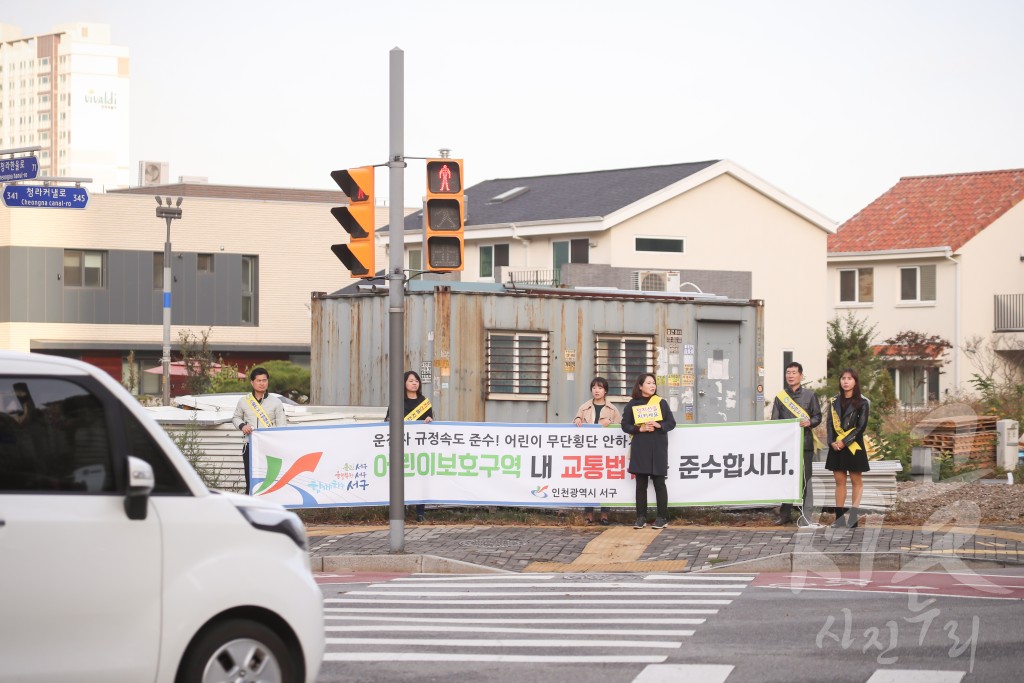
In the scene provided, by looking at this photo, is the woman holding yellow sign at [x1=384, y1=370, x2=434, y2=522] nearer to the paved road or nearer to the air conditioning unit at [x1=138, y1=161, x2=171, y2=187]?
the paved road

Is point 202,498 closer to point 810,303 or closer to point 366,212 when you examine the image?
point 366,212

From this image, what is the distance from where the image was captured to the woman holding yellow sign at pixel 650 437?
1599 centimetres

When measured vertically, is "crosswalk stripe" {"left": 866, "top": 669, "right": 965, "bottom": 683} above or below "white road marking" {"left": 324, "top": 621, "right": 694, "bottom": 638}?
above

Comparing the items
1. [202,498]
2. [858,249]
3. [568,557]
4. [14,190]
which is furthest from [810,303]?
Result: [202,498]

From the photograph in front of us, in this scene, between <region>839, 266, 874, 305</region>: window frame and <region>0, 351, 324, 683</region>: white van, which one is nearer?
<region>0, 351, 324, 683</region>: white van

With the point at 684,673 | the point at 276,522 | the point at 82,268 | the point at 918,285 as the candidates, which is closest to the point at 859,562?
the point at 684,673

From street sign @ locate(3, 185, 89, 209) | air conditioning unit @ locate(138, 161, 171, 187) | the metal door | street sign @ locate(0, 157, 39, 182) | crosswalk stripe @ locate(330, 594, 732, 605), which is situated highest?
air conditioning unit @ locate(138, 161, 171, 187)

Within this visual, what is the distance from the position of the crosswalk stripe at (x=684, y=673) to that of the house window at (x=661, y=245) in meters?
37.9

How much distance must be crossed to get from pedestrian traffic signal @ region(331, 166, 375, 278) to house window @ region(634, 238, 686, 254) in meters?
32.7

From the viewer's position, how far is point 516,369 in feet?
62.6

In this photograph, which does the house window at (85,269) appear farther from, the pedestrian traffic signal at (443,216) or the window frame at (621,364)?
the pedestrian traffic signal at (443,216)

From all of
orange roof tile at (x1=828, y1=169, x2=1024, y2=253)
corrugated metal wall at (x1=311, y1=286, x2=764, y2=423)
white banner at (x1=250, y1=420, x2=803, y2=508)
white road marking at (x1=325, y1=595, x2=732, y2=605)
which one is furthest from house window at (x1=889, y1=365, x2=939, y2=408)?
white road marking at (x1=325, y1=595, x2=732, y2=605)

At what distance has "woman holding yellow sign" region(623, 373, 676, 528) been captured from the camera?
52.5 ft

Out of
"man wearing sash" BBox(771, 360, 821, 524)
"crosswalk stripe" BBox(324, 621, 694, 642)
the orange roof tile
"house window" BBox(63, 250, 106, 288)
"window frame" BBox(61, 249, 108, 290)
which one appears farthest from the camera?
"house window" BBox(63, 250, 106, 288)
